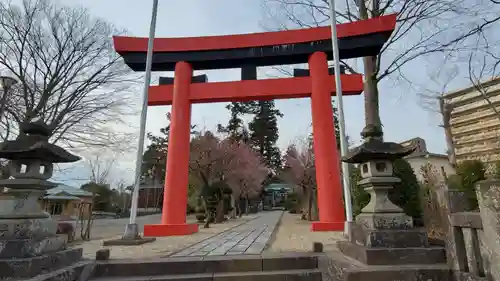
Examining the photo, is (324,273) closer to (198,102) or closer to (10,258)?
(10,258)

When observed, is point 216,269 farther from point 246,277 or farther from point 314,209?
point 314,209

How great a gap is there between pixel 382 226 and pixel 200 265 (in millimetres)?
2523

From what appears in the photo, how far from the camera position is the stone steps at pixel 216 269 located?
3.64 meters

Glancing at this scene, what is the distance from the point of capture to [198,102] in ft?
29.5

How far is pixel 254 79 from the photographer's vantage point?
Answer: 29.1 ft

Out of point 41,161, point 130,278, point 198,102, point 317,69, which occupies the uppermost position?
point 317,69

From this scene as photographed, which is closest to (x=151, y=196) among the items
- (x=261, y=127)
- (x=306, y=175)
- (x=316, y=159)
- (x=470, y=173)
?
(x=261, y=127)

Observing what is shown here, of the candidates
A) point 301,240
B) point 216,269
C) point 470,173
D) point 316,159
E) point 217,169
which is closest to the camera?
point 216,269

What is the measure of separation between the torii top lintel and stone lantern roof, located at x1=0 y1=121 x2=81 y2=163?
17.9 feet

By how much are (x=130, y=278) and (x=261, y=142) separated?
33.1 metres

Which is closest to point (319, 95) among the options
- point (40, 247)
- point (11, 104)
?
point (40, 247)

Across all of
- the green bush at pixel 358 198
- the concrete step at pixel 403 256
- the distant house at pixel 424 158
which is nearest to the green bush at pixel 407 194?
the green bush at pixel 358 198

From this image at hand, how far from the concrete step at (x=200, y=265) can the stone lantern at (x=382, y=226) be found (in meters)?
0.80

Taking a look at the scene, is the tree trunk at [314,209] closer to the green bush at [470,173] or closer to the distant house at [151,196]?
the green bush at [470,173]
